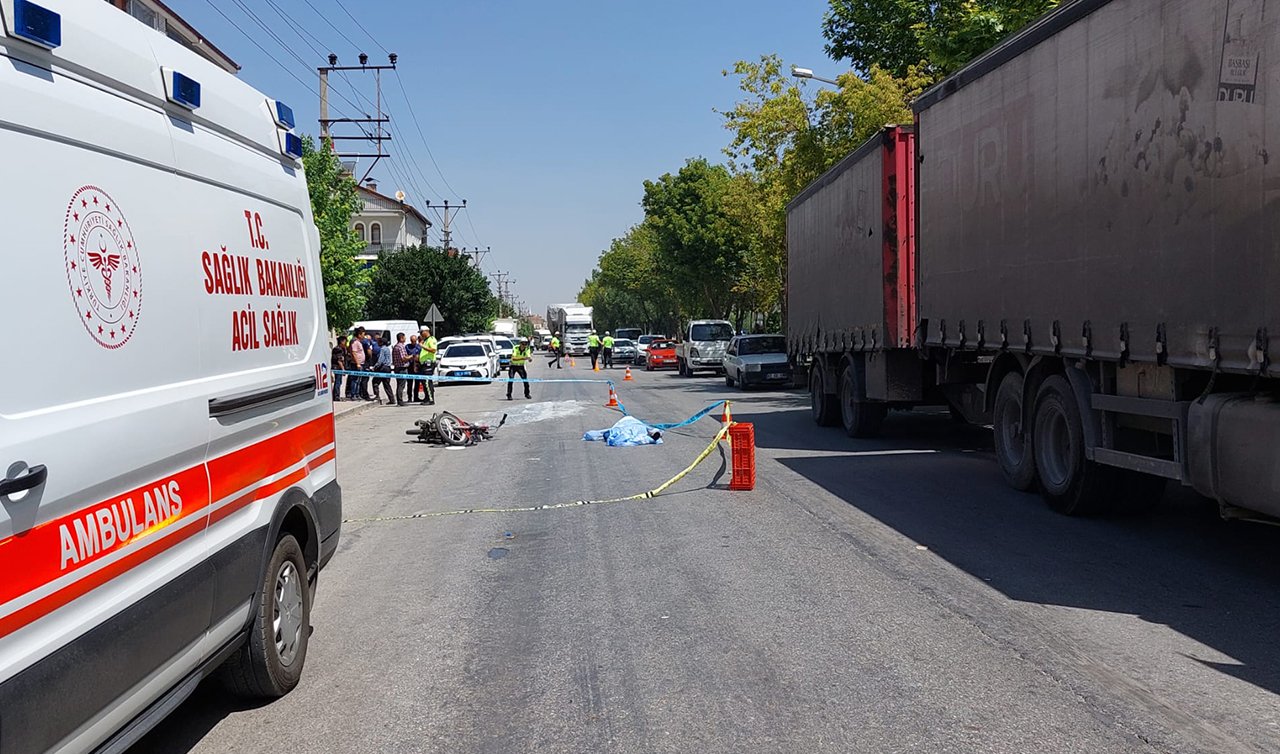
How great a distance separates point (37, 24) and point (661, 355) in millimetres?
48261

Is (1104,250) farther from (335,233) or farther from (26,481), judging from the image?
(335,233)

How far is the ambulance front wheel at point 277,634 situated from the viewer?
484 centimetres

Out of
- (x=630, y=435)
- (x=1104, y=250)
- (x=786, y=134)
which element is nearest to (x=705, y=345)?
(x=786, y=134)

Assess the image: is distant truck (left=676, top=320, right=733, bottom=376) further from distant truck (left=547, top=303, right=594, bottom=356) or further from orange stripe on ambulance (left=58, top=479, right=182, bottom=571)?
orange stripe on ambulance (left=58, top=479, right=182, bottom=571)

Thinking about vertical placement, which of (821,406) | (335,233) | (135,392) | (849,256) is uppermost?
(335,233)

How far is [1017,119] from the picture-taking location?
10.2 m

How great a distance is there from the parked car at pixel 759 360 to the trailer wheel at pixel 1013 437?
17707 millimetres

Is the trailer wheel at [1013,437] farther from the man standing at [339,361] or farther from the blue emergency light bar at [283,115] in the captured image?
the man standing at [339,361]

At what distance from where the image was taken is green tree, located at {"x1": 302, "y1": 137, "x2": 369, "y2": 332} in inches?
1254

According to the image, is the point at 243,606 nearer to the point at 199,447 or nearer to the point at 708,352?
the point at 199,447

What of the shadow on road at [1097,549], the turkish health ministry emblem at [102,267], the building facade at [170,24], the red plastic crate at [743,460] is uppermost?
the building facade at [170,24]

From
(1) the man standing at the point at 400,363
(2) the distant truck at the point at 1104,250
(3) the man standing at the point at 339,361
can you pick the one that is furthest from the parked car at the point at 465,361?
(2) the distant truck at the point at 1104,250

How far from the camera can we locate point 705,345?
129 feet

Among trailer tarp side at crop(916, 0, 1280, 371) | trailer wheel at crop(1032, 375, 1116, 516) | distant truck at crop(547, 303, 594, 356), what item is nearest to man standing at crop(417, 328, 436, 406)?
trailer tarp side at crop(916, 0, 1280, 371)
